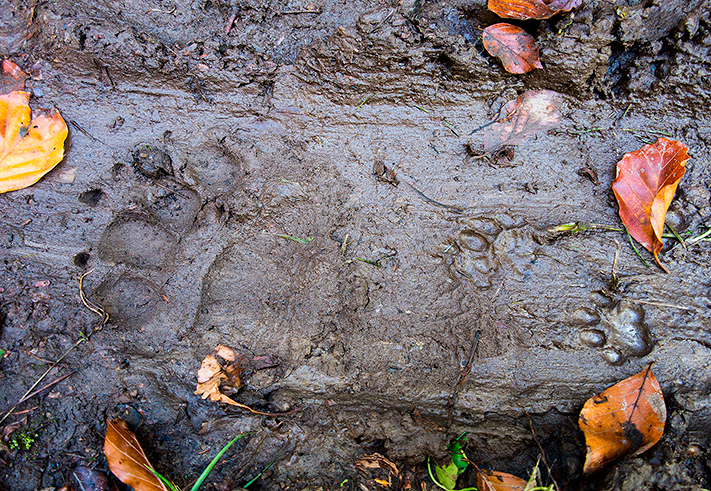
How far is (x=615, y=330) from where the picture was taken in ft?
6.51

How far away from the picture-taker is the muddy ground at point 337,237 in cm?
191

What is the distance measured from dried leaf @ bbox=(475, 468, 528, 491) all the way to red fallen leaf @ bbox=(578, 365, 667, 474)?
29 centimetres

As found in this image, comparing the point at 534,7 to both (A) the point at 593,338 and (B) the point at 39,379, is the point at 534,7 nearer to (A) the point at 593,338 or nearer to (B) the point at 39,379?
(A) the point at 593,338

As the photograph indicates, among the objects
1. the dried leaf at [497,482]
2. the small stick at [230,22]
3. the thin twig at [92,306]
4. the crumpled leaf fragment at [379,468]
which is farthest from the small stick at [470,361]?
the small stick at [230,22]

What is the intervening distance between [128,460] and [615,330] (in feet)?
7.73

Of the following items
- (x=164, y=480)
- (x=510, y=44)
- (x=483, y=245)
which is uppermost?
(x=510, y=44)

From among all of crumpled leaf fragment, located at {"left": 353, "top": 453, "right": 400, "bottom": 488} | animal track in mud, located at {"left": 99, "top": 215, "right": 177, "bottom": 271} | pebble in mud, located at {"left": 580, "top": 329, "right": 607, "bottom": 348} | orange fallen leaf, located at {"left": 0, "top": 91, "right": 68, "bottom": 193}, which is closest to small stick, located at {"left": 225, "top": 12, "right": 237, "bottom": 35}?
orange fallen leaf, located at {"left": 0, "top": 91, "right": 68, "bottom": 193}

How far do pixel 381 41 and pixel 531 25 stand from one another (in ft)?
2.59

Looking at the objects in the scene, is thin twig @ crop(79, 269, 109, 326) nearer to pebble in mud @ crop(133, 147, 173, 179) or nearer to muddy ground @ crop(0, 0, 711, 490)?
muddy ground @ crop(0, 0, 711, 490)

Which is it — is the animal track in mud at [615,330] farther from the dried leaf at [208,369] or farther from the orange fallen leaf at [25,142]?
the orange fallen leaf at [25,142]

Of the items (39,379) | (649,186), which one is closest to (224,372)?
(39,379)

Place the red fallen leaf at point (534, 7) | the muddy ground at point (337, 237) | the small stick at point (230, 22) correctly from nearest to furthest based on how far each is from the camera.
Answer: the muddy ground at point (337, 237) → the red fallen leaf at point (534, 7) → the small stick at point (230, 22)

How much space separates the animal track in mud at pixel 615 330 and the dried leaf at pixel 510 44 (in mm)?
1307

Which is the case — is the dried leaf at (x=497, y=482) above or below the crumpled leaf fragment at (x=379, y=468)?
above
